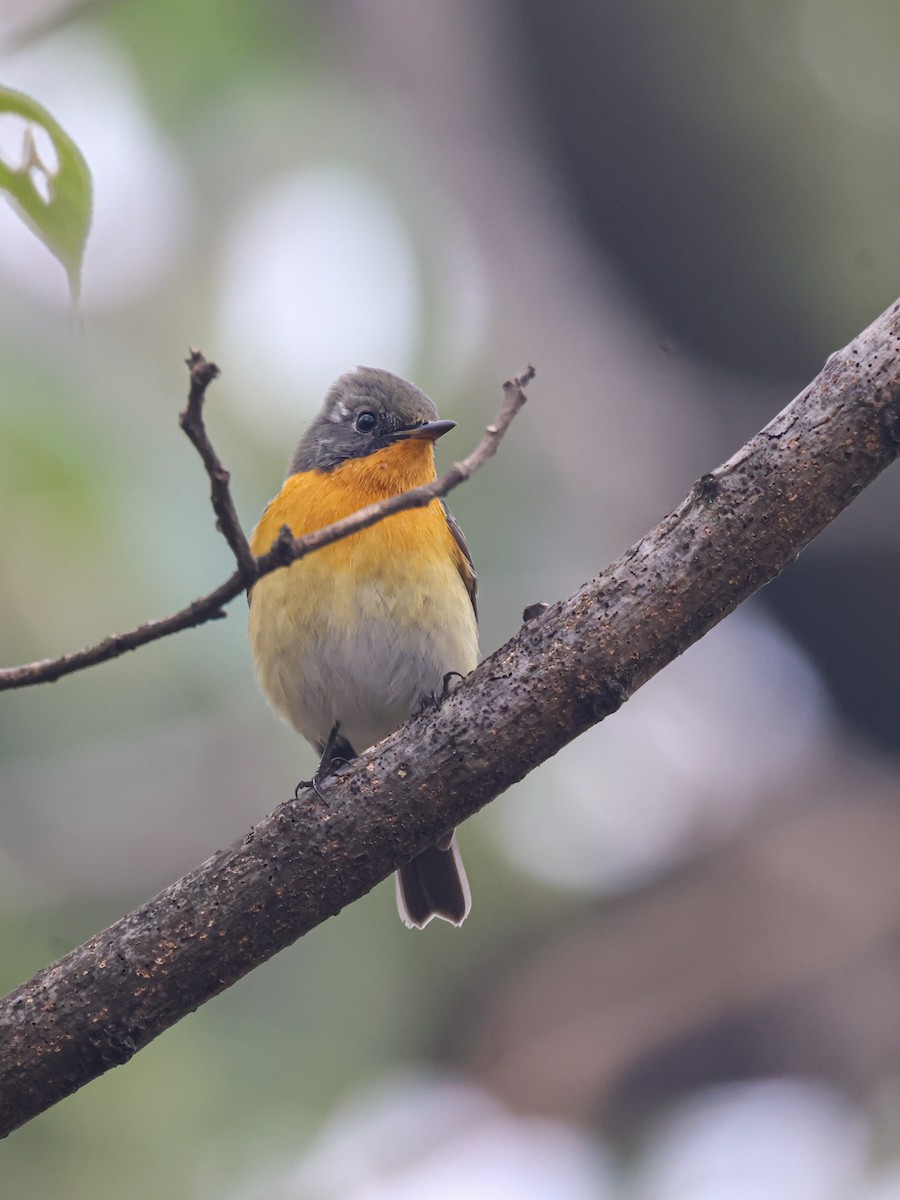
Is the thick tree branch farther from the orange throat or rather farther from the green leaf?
the orange throat

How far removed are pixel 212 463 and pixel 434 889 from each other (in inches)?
123

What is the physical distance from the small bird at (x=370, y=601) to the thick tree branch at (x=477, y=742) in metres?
1.20

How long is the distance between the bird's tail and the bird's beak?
4.86 feet

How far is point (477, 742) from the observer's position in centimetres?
269

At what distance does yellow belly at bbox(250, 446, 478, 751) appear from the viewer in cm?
423

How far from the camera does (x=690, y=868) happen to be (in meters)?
7.31

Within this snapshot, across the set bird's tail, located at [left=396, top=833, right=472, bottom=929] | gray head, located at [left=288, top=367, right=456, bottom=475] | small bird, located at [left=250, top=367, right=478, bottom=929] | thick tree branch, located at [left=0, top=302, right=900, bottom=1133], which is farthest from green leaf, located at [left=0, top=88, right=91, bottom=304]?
bird's tail, located at [left=396, top=833, right=472, bottom=929]

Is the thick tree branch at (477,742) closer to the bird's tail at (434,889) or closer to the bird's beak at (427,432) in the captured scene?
the bird's beak at (427,432)

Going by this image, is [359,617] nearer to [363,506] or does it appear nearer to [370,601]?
[370,601]

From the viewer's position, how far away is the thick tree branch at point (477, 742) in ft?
8.55

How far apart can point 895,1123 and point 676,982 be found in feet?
4.16

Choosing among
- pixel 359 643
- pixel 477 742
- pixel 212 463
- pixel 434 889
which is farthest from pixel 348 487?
pixel 212 463

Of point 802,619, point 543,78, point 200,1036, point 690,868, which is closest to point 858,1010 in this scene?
point 690,868

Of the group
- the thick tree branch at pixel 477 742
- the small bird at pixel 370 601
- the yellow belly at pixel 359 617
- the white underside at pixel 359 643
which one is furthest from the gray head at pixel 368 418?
the thick tree branch at pixel 477 742
